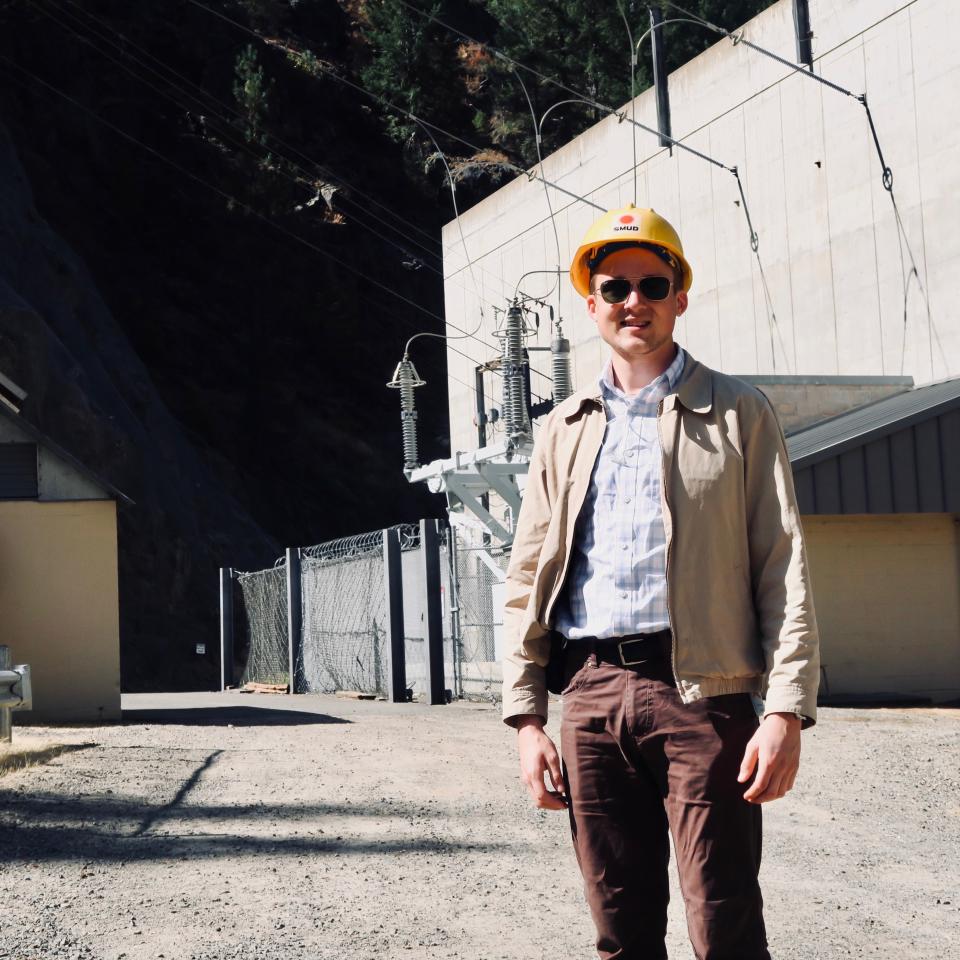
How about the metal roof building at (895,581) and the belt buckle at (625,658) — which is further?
the metal roof building at (895,581)

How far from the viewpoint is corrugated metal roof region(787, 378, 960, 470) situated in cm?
1473

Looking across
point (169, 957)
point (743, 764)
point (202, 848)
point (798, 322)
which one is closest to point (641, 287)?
point (743, 764)

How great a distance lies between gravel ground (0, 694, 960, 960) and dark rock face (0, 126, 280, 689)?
75.9 ft

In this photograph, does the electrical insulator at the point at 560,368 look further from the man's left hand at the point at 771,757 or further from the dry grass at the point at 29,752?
the man's left hand at the point at 771,757

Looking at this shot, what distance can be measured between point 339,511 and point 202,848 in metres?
39.9

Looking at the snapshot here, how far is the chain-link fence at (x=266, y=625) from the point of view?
24031 millimetres

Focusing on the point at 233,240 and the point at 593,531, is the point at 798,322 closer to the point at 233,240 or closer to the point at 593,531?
the point at 593,531

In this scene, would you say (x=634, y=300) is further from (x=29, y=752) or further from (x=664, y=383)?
(x=29, y=752)

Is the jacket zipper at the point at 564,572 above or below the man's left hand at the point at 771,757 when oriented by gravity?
above

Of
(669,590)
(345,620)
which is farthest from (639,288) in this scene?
(345,620)

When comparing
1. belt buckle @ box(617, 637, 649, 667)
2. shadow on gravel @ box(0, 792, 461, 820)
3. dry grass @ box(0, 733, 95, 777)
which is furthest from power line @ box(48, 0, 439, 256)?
belt buckle @ box(617, 637, 649, 667)

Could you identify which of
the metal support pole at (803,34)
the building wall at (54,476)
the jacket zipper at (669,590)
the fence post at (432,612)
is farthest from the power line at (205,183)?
the jacket zipper at (669,590)

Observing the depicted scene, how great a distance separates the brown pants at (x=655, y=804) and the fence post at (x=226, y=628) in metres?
23.8

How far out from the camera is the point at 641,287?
Answer: 136 inches
